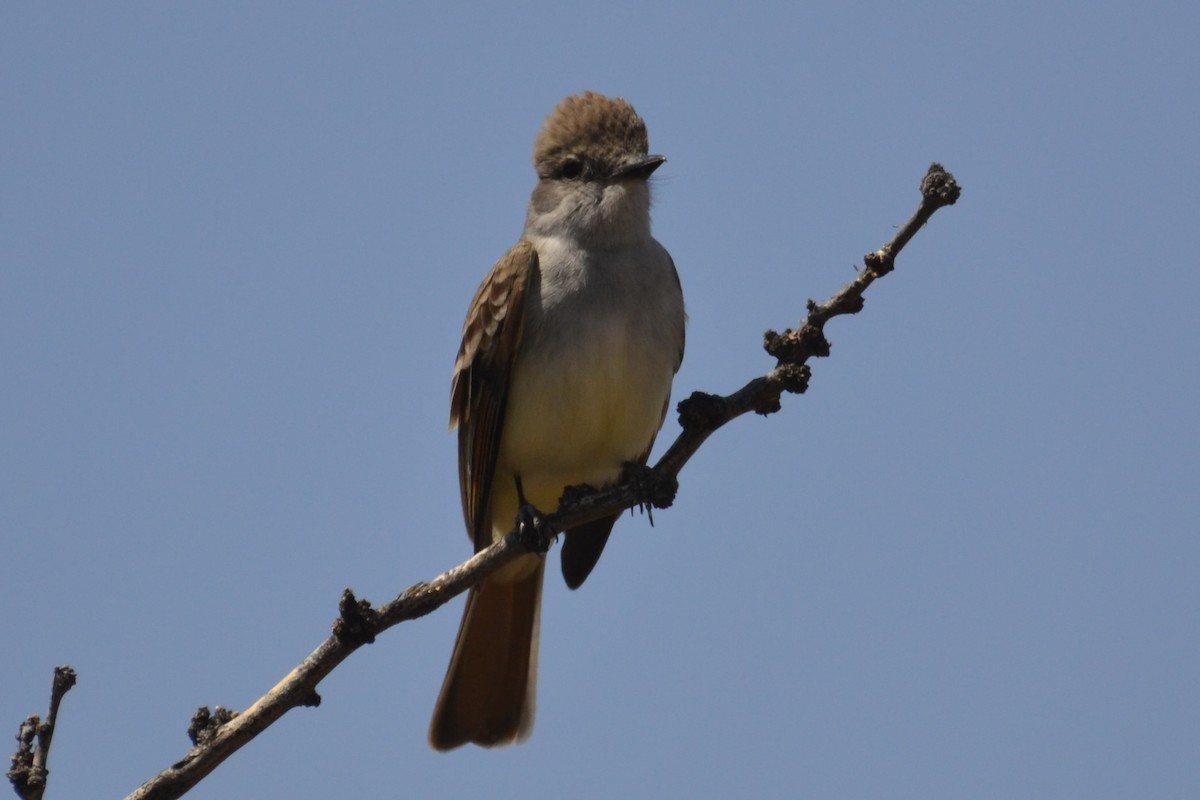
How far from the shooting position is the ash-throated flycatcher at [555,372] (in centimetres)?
701

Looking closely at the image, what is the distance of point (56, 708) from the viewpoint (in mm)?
4469

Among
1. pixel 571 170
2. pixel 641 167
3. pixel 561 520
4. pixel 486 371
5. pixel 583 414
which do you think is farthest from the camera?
pixel 571 170

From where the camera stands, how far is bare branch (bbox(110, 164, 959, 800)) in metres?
4.73

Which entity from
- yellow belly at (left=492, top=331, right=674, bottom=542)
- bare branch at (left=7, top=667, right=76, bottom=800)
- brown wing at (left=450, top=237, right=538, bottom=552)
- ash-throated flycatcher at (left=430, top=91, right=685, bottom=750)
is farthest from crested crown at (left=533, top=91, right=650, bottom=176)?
bare branch at (left=7, top=667, right=76, bottom=800)

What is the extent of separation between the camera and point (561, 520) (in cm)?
622

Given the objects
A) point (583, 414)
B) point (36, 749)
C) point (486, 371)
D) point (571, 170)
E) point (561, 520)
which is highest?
point (571, 170)

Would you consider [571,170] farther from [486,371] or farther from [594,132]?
[486,371]

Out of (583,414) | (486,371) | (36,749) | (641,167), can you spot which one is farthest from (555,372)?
(36,749)

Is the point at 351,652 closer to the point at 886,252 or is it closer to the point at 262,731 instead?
the point at 262,731

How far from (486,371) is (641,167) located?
1367 millimetres

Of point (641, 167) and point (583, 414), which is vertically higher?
point (641, 167)

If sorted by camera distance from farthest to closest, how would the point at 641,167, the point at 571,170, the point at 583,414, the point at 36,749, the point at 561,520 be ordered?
1. the point at 571,170
2. the point at 641,167
3. the point at 583,414
4. the point at 561,520
5. the point at 36,749

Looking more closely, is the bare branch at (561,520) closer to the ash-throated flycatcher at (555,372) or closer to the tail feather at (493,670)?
the ash-throated flycatcher at (555,372)

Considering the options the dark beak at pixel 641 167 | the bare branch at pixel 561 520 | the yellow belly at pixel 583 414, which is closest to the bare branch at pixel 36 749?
the bare branch at pixel 561 520
